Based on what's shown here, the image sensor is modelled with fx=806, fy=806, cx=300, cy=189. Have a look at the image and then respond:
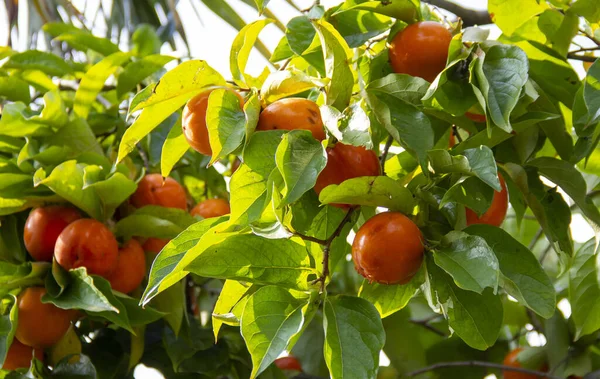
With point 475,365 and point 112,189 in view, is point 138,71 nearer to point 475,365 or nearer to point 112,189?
point 112,189

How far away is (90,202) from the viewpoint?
3.56ft

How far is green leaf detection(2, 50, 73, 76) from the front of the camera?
1.34m

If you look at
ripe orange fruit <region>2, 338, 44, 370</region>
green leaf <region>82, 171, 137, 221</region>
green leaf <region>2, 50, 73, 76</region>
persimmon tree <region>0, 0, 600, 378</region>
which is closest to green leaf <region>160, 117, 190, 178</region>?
persimmon tree <region>0, 0, 600, 378</region>

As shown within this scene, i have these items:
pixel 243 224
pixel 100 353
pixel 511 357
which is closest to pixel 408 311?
pixel 511 357

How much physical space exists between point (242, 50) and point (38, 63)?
690mm

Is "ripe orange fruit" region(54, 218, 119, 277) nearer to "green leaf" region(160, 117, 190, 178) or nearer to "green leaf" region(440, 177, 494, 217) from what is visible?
"green leaf" region(160, 117, 190, 178)

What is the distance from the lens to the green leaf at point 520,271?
681 mm

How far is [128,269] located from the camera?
108cm

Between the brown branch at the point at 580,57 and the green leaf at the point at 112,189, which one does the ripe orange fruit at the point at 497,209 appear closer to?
the brown branch at the point at 580,57

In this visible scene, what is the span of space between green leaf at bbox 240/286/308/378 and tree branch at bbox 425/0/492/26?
1.64ft

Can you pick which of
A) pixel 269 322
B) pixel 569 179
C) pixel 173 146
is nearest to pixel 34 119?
pixel 173 146

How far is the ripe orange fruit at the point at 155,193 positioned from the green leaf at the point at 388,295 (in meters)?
0.46

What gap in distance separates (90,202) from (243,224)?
48 cm

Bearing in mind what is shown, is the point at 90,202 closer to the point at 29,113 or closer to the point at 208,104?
the point at 29,113
